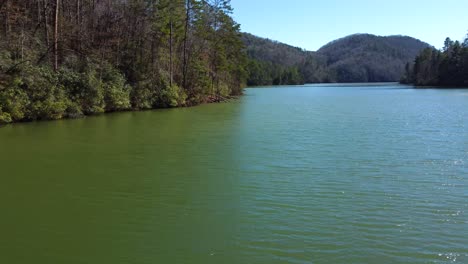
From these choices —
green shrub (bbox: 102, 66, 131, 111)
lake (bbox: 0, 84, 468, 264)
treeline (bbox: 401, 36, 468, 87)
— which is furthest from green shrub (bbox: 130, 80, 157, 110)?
treeline (bbox: 401, 36, 468, 87)

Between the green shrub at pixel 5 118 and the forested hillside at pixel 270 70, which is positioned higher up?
the forested hillside at pixel 270 70

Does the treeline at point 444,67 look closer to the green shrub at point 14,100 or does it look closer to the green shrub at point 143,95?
the green shrub at point 143,95

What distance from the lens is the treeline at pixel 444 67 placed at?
8944 centimetres

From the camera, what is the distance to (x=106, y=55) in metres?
33.0

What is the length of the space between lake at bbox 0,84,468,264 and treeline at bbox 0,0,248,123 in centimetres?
720

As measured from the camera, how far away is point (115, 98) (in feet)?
98.7

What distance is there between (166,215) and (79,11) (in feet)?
94.5

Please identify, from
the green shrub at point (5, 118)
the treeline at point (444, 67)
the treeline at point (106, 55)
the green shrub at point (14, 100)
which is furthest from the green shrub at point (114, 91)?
the treeline at point (444, 67)

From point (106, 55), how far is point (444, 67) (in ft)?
277

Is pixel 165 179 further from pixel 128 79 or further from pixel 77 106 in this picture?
pixel 128 79

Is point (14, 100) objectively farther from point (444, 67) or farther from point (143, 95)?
point (444, 67)

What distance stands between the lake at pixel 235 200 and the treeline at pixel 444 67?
84.1 m

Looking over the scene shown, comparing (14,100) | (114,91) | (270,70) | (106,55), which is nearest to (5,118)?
(14,100)

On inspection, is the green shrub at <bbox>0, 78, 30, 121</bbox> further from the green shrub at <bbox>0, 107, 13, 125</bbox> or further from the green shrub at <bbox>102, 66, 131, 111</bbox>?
the green shrub at <bbox>102, 66, 131, 111</bbox>
